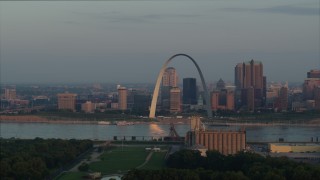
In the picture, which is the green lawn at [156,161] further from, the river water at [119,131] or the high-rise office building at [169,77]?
the high-rise office building at [169,77]

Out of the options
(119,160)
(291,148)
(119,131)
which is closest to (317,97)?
(119,131)

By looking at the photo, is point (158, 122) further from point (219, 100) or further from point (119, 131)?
point (219, 100)

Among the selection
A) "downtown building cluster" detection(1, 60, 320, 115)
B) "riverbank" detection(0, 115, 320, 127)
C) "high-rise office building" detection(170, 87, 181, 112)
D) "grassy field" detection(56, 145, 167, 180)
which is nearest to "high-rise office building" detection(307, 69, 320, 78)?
"downtown building cluster" detection(1, 60, 320, 115)

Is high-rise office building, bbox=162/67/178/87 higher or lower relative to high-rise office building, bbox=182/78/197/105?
higher

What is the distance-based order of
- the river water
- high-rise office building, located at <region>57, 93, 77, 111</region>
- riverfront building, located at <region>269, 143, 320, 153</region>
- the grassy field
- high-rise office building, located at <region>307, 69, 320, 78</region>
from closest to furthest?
the grassy field → riverfront building, located at <region>269, 143, 320, 153</region> → the river water → high-rise office building, located at <region>57, 93, 77, 111</region> → high-rise office building, located at <region>307, 69, 320, 78</region>

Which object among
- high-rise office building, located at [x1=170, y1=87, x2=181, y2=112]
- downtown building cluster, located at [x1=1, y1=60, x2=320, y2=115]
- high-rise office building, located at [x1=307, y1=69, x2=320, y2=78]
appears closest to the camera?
high-rise office building, located at [x1=170, y1=87, x2=181, y2=112]

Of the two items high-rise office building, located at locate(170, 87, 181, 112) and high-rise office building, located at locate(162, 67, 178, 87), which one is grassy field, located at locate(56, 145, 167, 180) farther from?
high-rise office building, located at locate(162, 67, 178, 87)
